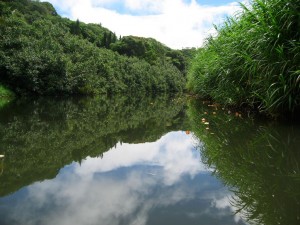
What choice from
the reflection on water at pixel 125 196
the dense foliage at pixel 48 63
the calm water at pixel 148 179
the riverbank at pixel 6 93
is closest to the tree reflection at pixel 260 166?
the calm water at pixel 148 179

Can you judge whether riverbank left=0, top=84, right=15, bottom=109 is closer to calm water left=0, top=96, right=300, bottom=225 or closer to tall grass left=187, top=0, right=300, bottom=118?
calm water left=0, top=96, right=300, bottom=225

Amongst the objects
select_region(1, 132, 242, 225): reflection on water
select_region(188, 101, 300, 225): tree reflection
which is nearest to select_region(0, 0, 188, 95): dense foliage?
select_region(188, 101, 300, 225): tree reflection

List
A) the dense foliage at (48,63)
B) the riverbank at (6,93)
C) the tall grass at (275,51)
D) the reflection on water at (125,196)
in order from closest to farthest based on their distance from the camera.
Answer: the reflection on water at (125,196) < the tall grass at (275,51) < the riverbank at (6,93) < the dense foliage at (48,63)

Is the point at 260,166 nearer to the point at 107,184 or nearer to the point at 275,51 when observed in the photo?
the point at 107,184

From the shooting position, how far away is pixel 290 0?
12.9ft

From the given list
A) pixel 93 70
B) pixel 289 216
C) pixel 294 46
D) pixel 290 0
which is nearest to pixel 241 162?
pixel 289 216

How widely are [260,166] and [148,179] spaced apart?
2.89ft

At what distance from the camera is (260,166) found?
7.79 feet

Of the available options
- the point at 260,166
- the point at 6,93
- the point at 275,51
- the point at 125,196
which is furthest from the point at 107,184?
the point at 6,93

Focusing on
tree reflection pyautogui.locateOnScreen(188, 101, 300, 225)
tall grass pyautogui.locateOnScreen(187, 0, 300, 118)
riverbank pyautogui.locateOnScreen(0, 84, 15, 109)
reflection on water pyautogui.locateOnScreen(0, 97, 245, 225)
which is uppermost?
tall grass pyautogui.locateOnScreen(187, 0, 300, 118)

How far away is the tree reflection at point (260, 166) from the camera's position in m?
1.58

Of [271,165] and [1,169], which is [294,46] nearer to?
[271,165]

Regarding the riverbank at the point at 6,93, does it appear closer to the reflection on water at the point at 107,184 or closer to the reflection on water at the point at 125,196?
the reflection on water at the point at 107,184

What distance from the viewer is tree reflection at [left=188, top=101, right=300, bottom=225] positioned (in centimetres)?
158
